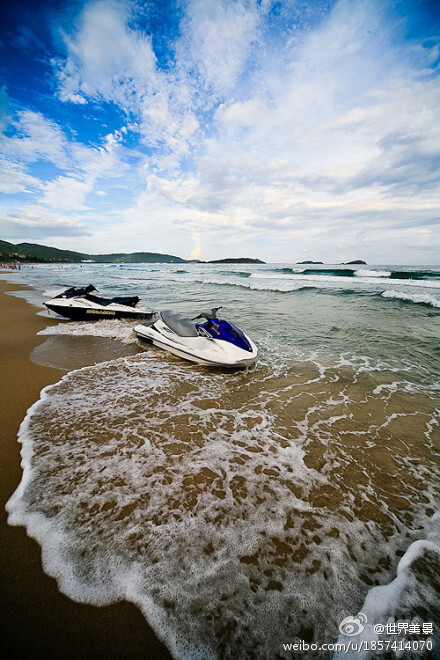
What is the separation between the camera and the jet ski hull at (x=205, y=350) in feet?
18.2

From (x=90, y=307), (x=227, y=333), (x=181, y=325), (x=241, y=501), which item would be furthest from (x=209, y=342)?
(x=90, y=307)

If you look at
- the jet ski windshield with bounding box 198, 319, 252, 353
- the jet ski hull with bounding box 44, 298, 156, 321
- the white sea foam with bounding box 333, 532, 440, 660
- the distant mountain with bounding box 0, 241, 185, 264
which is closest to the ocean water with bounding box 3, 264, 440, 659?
the white sea foam with bounding box 333, 532, 440, 660

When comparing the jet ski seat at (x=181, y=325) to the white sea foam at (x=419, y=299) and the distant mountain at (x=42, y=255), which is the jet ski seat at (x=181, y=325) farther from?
the distant mountain at (x=42, y=255)

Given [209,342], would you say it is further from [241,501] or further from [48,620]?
[48,620]

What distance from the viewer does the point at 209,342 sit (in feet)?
19.1

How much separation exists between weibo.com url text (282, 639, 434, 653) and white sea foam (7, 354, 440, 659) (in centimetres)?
6

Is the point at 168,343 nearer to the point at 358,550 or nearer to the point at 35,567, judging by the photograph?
the point at 35,567

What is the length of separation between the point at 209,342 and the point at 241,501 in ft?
11.9

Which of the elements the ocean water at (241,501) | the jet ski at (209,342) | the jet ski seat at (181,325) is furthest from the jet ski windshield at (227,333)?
the ocean water at (241,501)

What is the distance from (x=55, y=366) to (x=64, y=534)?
174 inches

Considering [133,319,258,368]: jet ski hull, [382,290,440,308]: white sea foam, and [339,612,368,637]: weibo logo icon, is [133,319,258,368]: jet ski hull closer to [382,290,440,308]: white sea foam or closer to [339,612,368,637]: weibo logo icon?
[339,612,368,637]: weibo logo icon

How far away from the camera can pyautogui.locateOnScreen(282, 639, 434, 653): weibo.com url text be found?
1.58 m

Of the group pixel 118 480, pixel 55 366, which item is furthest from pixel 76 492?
pixel 55 366

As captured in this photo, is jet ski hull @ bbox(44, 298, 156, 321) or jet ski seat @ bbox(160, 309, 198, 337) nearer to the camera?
jet ski seat @ bbox(160, 309, 198, 337)
